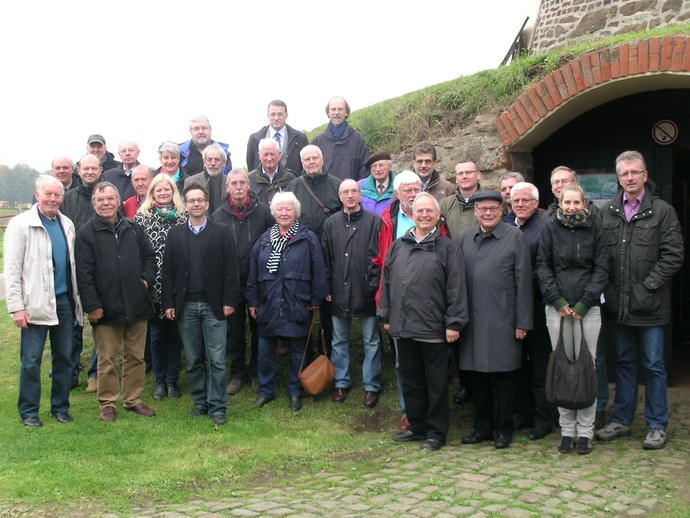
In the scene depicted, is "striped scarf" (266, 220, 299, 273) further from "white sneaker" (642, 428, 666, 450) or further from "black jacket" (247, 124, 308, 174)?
"white sneaker" (642, 428, 666, 450)

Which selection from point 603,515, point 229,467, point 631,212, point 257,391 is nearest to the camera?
point 603,515

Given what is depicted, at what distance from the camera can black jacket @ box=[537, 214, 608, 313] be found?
18.1 ft

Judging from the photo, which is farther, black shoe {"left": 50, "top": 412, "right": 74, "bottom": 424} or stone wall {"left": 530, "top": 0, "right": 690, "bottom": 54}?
stone wall {"left": 530, "top": 0, "right": 690, "bottom": 54}

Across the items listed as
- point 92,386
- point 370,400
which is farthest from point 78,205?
point 370,400

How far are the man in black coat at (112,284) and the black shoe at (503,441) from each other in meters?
2.93

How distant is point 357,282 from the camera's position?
22.4 feet

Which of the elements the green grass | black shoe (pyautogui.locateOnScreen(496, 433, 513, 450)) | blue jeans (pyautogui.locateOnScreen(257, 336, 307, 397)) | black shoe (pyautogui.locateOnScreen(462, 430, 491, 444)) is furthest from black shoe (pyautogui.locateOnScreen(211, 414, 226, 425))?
the green grass

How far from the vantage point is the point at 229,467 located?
211 inches

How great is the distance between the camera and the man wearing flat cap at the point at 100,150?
8.23 metres

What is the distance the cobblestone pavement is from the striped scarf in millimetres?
1935

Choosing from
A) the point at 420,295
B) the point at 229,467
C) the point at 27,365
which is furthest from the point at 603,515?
the point at 27,365

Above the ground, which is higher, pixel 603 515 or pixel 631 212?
pixel 631 212

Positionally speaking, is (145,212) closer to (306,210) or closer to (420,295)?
(306,210)

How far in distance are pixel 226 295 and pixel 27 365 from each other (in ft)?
5.54
